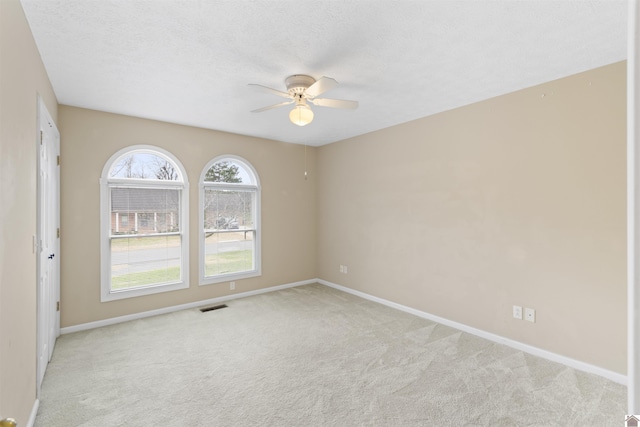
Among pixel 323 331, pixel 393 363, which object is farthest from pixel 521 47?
pixel 323 331

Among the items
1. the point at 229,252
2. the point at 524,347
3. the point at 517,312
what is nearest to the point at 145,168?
the point at 229,252

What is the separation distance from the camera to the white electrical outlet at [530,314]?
3.11 m

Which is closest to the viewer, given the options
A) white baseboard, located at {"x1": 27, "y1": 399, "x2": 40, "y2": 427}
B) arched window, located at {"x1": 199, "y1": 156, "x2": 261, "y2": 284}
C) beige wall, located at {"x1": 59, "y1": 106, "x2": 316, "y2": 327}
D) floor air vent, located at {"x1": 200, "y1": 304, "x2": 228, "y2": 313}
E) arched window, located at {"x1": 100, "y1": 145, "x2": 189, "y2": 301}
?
white baseboard, located at {"x1": 27, "y1": 399, "x2": 40, "y2": 427}

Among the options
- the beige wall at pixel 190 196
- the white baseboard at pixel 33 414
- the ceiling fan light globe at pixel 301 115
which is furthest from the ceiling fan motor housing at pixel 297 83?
the white baseboard at pixel 33 414

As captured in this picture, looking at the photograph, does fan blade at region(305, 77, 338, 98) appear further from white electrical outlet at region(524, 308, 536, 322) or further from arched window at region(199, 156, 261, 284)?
white electrical outlet at region(524, 308, 536, 322)

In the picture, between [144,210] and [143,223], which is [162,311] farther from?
[144,210]

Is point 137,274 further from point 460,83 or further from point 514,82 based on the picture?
point 514,82

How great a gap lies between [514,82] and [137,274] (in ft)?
16.0

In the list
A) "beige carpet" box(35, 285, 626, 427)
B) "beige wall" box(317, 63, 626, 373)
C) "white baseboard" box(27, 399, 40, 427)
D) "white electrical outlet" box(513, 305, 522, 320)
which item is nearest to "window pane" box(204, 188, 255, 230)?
"beige carpet" box(35, 285, 626, 427)

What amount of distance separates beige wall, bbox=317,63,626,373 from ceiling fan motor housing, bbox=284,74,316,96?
192 cm

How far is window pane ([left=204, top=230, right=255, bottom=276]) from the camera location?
15.7ft

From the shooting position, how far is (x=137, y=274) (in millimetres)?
4172

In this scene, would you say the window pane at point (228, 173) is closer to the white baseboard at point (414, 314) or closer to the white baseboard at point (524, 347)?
the white baseboard at point (414, 314)

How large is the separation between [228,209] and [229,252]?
68 centimetres
